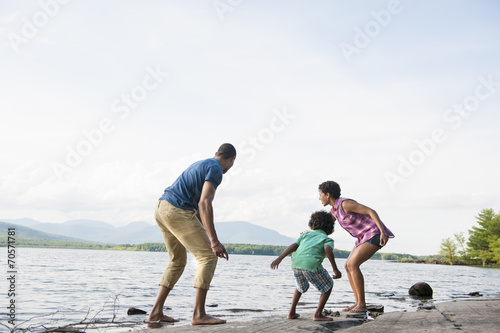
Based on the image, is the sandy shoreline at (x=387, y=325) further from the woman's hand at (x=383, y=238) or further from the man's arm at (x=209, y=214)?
the woman's hand at (x=383, y=238)

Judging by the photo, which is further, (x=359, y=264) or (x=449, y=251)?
(x=449, y=251)

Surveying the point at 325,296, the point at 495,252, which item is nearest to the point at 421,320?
the point at 325,296

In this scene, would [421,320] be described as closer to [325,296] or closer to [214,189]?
[325,296]

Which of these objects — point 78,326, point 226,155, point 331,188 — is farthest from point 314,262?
point 78,326

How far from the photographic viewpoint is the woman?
22.8 ft

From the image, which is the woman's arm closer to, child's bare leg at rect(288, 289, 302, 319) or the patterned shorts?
the patterned shorts

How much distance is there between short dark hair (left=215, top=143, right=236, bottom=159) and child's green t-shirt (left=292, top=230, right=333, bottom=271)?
1645 mm

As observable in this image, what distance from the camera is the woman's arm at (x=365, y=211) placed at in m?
6.83

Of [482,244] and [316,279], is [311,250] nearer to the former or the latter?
[316,279]

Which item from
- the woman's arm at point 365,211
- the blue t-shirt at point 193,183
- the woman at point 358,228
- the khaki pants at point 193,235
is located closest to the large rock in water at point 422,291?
the woman at point 358,228

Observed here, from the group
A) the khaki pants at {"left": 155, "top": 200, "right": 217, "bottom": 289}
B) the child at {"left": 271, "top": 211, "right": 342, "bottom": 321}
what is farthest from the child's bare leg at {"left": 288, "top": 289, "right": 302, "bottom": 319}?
the khaki pants at {"left": 155, "top": 200, "right": 217, "bottom": 289}

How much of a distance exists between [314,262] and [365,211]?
1601 mm

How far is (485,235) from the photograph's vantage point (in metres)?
80.4

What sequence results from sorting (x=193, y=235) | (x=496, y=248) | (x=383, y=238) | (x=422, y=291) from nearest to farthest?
(x=193, y=235) < (x=383, y=238) < (x=422, y=291) < (x=496, y=248)
